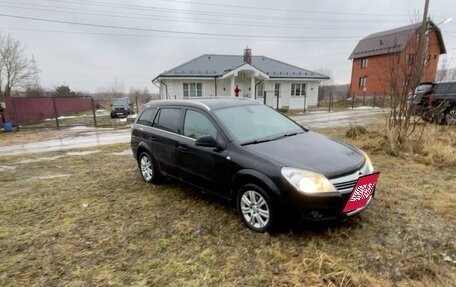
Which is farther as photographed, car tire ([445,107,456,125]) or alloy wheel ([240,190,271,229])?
car tire ([445,107,456,125])

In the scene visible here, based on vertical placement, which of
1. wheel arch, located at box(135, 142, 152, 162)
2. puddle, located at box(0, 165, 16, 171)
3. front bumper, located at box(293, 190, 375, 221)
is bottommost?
puddle, located at box(0, 165, 16, 171)

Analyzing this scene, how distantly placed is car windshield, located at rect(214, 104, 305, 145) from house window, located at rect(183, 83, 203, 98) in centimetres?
2184

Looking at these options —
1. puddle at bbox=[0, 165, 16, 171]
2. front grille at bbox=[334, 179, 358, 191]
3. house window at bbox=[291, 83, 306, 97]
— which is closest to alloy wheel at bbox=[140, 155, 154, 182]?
front grille at bbox=[334, 179, 358, 191]

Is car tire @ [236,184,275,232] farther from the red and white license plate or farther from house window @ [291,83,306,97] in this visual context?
house window @ [291,83,306,97]

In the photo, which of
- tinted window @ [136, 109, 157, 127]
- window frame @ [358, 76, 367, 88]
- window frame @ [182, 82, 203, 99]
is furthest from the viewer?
window frame @ [358, 76, 367, 88]

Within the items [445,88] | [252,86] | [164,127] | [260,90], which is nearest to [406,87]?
[164,127]

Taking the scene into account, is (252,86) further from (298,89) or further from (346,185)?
(346,185)

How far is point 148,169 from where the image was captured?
561 centimetres

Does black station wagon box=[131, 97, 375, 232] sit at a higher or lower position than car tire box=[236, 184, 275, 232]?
higher

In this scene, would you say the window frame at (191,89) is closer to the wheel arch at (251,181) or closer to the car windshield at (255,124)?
the car windshield at (255,124)

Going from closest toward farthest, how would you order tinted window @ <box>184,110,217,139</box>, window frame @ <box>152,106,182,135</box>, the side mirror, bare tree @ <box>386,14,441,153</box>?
the side mirror, tinted window @ <box>184,110,217,139</box>, window frame @ <box>152,106,182,135</box>, bare tree @ <box>386,14,441,153</box>

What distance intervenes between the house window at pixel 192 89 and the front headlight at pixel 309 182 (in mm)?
23474

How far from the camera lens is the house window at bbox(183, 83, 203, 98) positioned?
25986 millimetres

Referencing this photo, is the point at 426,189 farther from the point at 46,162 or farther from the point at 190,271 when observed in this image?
the point at 46,162
